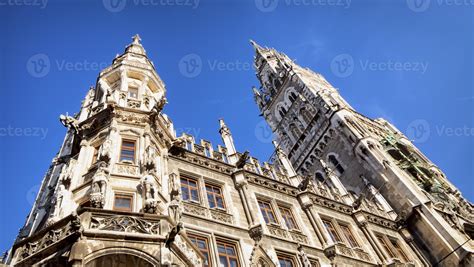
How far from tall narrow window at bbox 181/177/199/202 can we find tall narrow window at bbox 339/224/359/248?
10313 millimetres

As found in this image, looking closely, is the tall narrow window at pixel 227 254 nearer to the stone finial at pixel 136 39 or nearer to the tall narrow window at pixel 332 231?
the tall narrow window at pixel 332 231

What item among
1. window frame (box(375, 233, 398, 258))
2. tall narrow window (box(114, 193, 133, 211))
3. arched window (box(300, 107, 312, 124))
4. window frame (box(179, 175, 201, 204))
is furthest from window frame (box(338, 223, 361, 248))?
arched window (box(300, 107, 312, 124))

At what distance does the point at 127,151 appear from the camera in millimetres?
16422

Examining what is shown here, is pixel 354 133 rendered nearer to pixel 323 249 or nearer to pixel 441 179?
pixel 441 179

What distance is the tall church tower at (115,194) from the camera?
10766 mm

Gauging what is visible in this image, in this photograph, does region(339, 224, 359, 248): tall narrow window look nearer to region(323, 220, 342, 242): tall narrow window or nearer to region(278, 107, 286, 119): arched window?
region(323, 220, 342, 242): tall narrow window

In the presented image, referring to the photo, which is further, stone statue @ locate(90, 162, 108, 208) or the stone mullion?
the stone mullion

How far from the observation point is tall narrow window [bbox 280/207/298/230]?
2049 cm

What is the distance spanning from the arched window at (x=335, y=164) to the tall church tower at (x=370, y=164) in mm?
103

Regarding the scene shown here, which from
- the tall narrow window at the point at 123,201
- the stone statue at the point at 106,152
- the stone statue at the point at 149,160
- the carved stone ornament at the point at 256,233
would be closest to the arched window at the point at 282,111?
the carved stone ornament at the point at 256,233

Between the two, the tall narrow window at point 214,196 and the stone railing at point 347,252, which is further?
the stone railing at point 347,252

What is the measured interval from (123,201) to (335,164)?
27.6 meters

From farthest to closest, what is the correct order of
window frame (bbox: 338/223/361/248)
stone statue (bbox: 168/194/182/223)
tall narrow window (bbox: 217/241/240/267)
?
window frame (bbox: 338/223/361/248)
tall narrow window (bbox: 217/241/240/267)
stone statue (bbox: 168/194/182/223)

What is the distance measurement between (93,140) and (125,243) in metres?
7.93
